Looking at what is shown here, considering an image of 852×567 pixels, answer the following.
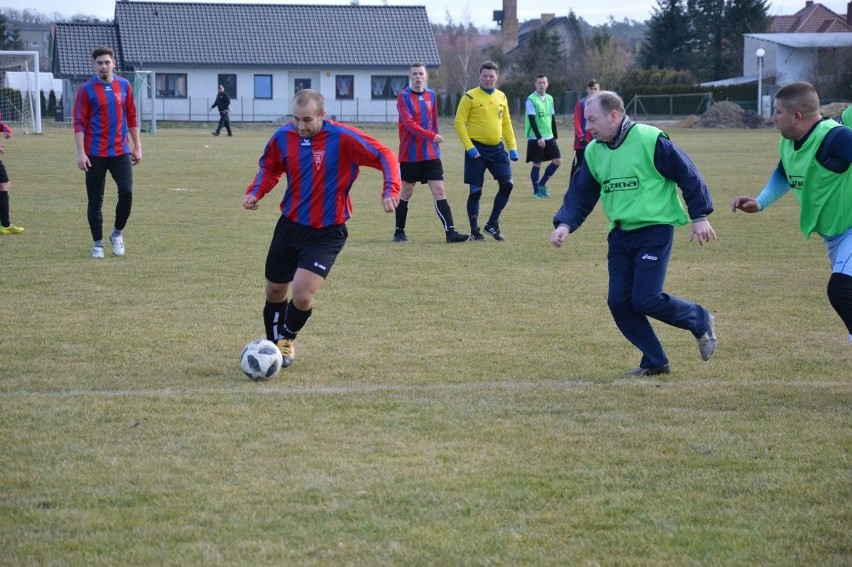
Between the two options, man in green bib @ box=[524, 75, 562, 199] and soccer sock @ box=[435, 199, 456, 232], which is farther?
man in green bib @ box=[524, 75, 562, 199]

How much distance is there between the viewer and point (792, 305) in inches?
346

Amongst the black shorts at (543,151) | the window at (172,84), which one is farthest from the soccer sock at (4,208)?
the window at (172,84)

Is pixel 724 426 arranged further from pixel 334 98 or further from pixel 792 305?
pixel 334 98

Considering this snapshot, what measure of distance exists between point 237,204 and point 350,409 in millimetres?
11608

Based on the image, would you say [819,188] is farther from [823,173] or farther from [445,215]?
[445,215]

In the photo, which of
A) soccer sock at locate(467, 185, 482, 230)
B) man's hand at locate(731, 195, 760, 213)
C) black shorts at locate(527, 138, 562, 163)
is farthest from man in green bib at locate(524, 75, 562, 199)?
man's hand at locate(731, 195, 760, 213)

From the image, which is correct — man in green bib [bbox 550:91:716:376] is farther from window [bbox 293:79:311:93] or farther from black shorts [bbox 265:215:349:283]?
window [bbox 293:79:311:93]

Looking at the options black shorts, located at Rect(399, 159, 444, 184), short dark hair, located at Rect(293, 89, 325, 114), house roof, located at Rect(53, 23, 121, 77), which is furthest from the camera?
house roof, located at Rect(53, 23, 121, 77)

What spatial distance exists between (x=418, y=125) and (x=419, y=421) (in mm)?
7071

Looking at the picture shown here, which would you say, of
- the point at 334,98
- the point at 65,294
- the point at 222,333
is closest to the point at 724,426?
the point at 222,333

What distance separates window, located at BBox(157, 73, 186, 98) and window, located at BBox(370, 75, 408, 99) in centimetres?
1043

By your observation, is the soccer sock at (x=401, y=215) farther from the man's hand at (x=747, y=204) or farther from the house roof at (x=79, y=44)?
the house roof at (x=79, y=44)

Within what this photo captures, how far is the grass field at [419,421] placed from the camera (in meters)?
3.96

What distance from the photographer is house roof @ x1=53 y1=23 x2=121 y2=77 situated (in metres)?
57.5
